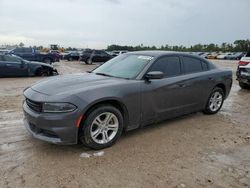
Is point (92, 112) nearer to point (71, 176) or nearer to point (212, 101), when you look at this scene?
point (71, 176)

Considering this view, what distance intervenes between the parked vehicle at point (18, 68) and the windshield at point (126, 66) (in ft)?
31.8

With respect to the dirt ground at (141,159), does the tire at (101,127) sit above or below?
above

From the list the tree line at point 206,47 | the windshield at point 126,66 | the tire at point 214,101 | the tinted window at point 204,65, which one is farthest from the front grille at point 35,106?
the tree line at point 206,47

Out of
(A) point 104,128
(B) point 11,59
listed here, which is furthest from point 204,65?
(B) point 11,59

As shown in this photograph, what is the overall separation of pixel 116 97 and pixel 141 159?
3.42 ft

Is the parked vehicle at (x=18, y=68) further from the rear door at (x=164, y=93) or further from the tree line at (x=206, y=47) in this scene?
the tree line at (x=206, y=47)

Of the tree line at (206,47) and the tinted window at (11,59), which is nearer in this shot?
the tinted window at (11,59)

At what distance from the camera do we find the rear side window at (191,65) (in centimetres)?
592

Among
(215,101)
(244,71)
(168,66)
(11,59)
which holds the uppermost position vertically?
(168,66)

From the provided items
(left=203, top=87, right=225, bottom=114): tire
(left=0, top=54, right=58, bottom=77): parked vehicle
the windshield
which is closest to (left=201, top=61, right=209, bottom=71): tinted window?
(left=203, top=87, right=225, bottom=114): tire

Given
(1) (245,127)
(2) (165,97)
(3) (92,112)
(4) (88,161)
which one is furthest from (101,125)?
(1) (245,127)

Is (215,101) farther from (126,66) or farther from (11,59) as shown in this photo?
(11,59)

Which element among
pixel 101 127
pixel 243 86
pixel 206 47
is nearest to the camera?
pixel 101 127

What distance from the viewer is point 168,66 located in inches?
218
